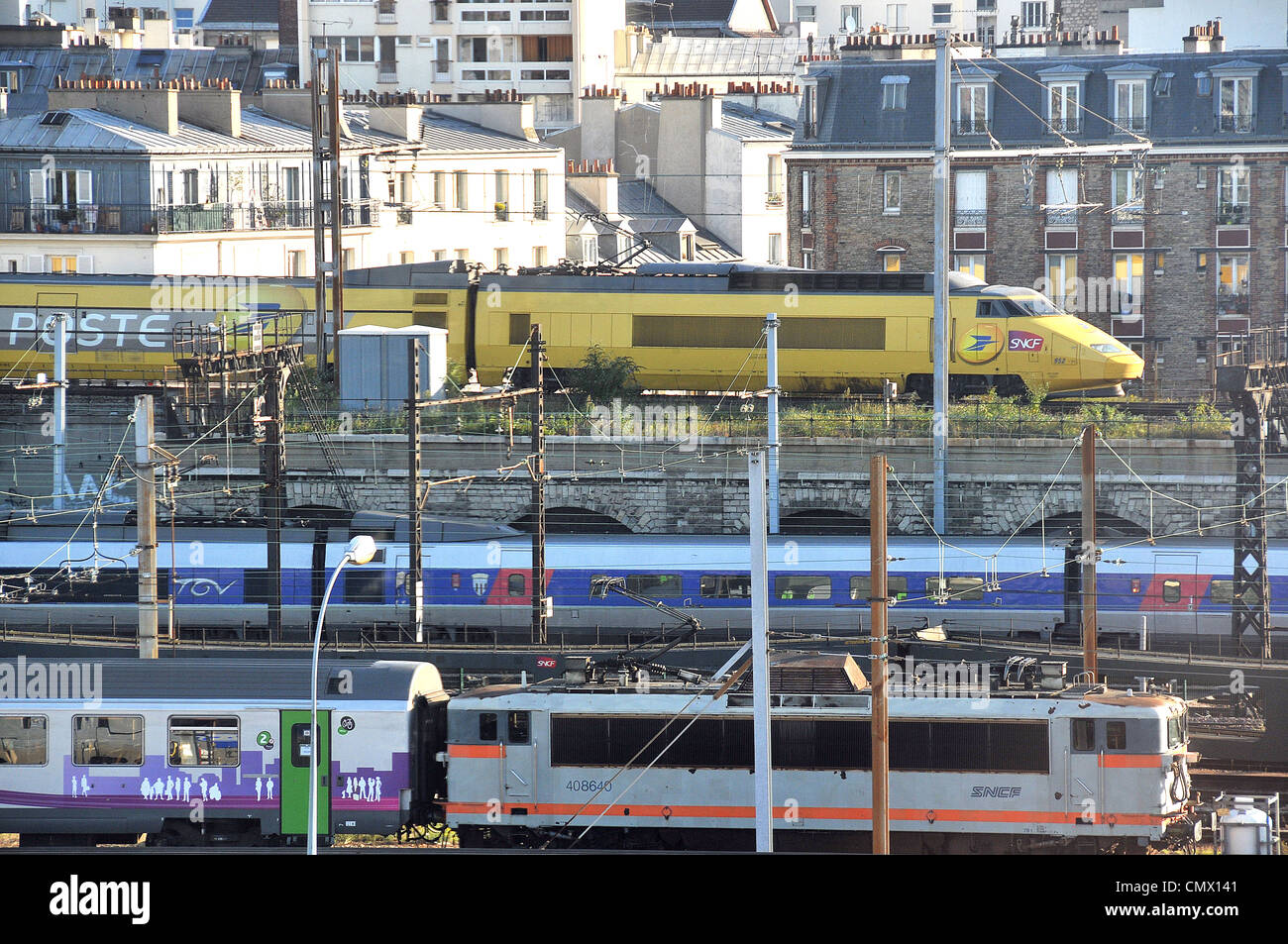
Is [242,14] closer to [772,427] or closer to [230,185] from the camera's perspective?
[230,185]

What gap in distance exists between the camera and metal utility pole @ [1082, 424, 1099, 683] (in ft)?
54.1

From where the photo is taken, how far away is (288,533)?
73.5ft

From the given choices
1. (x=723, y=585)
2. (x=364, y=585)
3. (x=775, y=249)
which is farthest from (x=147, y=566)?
(x=775, y=249)

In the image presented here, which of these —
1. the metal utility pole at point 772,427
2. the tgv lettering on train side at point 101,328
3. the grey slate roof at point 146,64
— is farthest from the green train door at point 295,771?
the grey slate roof at point 146,64

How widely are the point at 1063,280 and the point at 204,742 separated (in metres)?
25.1

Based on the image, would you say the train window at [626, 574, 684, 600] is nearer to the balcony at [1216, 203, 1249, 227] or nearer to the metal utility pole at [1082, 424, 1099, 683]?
the metal utility pole at [1082, 424, 1099, 683]

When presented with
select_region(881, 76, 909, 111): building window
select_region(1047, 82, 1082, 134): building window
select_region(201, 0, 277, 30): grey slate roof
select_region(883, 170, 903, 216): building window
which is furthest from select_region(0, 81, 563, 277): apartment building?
select_region(201, 0, 277, 30): grey slate roof

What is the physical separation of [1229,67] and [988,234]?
603 cm

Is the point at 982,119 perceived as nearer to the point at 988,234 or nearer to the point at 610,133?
the point at 988,234

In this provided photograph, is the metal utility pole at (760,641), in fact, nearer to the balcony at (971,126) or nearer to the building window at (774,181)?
the balcony at (971,126)

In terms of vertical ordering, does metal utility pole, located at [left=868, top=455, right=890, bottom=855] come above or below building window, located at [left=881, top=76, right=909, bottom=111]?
below

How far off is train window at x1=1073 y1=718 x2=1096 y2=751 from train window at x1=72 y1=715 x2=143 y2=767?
8252 millimetres

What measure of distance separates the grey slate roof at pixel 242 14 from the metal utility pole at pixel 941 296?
43590mm
